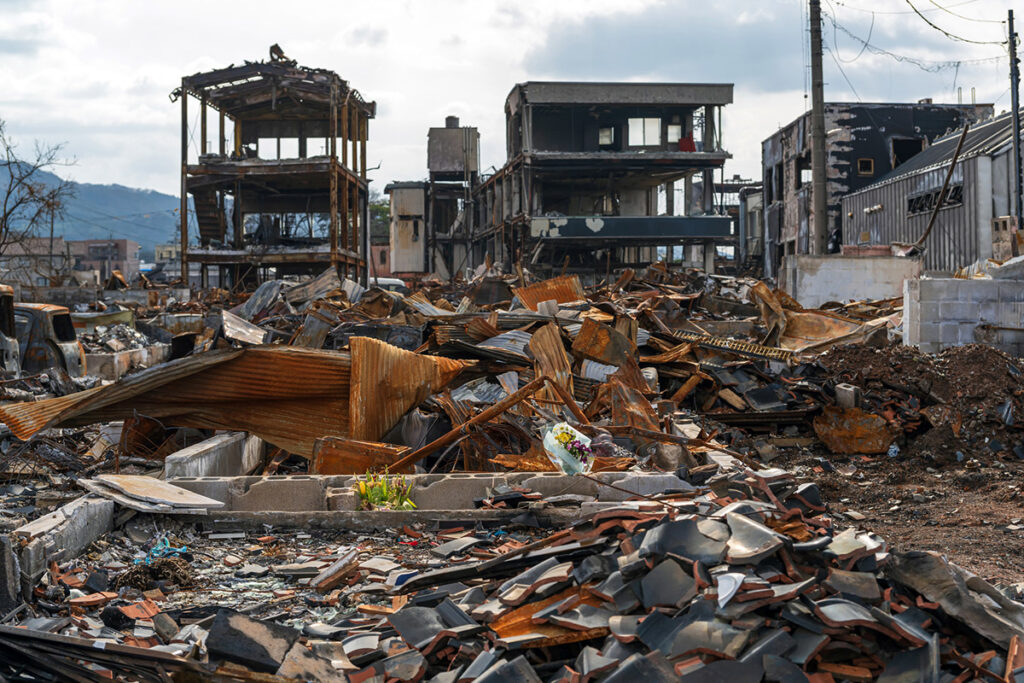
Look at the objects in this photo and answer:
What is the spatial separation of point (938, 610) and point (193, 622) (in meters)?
3.40

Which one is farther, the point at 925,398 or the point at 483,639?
the point at 925,398

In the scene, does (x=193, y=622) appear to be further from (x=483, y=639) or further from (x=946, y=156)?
(x=946, y=156)

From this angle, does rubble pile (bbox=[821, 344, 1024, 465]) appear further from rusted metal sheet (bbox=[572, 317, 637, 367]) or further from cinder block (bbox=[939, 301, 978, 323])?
rusted metal sheet (bbox=[572, 317, 637, 367])

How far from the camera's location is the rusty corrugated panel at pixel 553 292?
13852mm

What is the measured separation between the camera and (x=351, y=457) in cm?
713

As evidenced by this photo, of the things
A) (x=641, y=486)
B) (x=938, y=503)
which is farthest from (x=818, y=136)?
(x=641, y=486)

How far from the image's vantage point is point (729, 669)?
11.2 feet

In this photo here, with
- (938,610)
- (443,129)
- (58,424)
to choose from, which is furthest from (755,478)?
(443,129)

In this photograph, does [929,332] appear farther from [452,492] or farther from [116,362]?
[116,362]

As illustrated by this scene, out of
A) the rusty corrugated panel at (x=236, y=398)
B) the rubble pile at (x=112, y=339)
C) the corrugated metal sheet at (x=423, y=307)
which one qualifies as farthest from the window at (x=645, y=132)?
the rusty corrugated panel at (x=236, y=398)

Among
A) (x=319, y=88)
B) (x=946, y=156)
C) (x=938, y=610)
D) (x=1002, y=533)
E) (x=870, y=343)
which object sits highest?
(x=319, y=88)

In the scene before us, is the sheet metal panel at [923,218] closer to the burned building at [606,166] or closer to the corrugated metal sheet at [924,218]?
the corrugated metal sheet at [924,218]

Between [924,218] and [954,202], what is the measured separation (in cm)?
179

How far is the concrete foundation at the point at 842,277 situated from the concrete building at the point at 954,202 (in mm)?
2150
